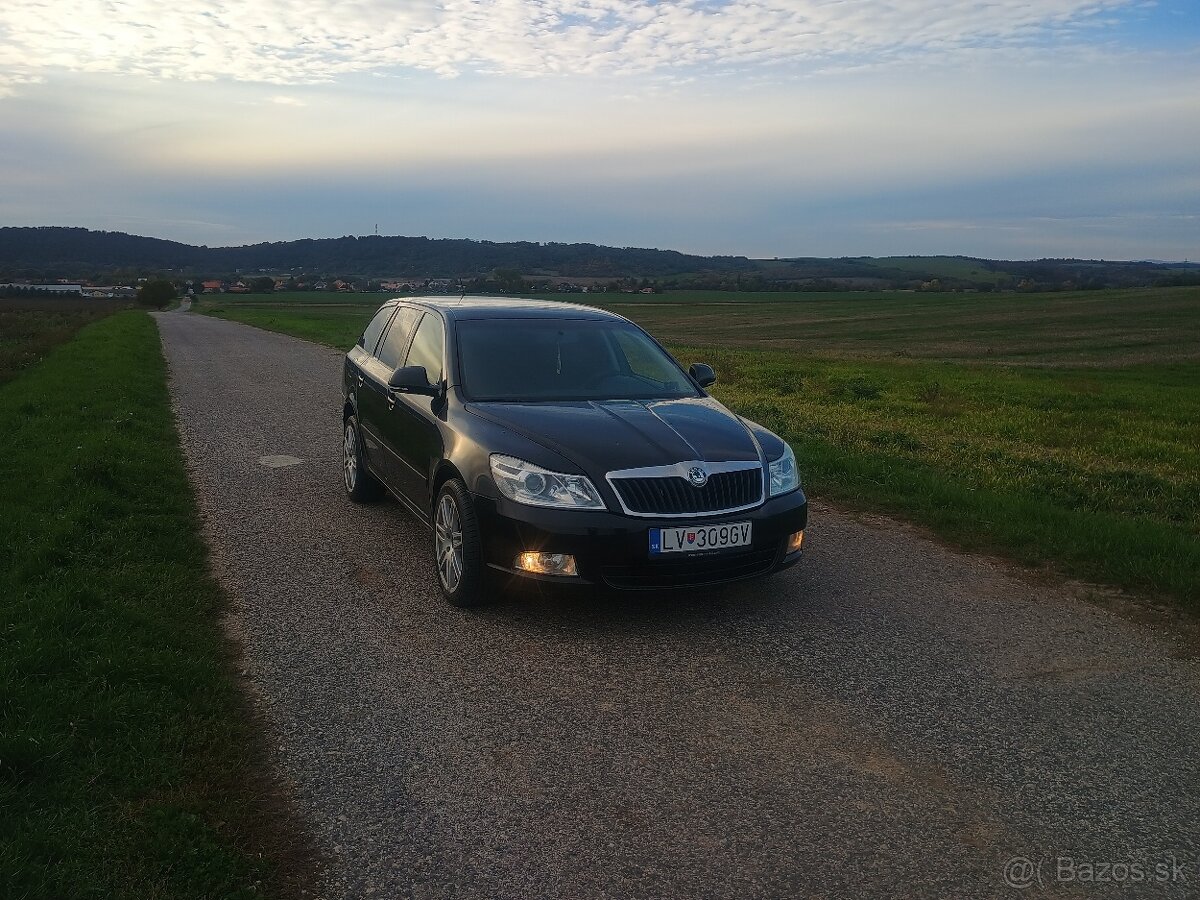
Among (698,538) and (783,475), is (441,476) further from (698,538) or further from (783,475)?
(783,475)

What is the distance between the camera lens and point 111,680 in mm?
3951

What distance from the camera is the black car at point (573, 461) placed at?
471cm

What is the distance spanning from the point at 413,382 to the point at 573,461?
1505 mm

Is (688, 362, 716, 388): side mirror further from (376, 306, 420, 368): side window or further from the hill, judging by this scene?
the hill

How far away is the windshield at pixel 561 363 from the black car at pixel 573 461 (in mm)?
12

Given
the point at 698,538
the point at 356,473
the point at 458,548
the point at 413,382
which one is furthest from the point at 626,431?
the point at 356,473

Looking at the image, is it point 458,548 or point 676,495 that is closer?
point 676,495

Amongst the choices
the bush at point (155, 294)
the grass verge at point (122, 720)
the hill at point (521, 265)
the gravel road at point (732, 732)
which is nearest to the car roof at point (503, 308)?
the gravel road at point (732, 732)

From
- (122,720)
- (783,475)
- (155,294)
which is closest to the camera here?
(122,720)

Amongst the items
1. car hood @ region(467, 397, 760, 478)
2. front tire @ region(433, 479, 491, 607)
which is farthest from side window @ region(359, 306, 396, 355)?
front tire @ region(433, 479, 491, 607)

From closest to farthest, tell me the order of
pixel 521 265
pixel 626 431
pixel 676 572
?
pixel 676 572 < pixel 626 431 < pixel 521 265

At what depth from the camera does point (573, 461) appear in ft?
15.8

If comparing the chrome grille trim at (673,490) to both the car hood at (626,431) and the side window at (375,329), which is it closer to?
the car hood at (626,431)

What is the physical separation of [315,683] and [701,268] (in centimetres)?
11745
